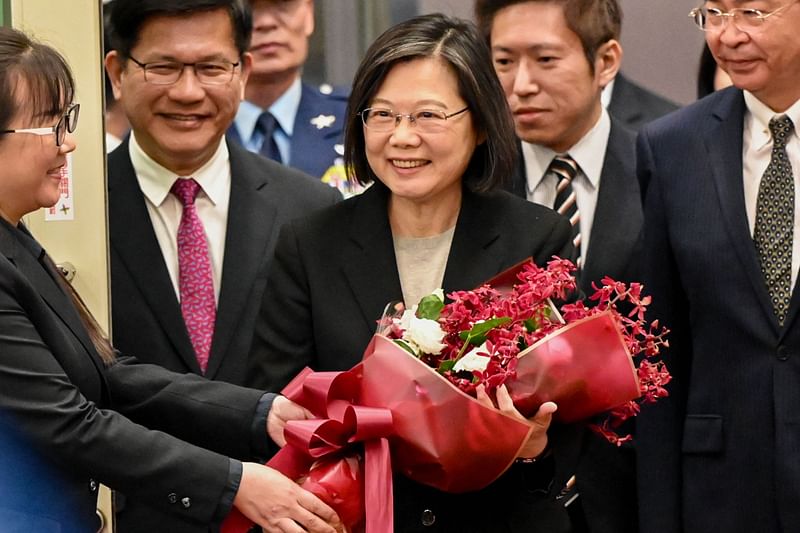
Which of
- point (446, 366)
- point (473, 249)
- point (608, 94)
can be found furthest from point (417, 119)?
point (608, 94)

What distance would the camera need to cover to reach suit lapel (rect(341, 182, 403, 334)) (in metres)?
2.78

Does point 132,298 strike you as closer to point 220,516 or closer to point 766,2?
point 220,516

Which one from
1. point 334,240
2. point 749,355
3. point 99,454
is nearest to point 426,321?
point 334,240

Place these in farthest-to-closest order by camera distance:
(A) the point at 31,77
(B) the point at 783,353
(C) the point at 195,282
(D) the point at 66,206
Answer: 1. (C) the point at 195,282
2. (D) the point at 66,206
3. (B) the point at 783,353
4. (A) the point at 31,77

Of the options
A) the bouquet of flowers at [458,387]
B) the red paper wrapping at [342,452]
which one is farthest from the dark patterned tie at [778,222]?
the red paper wrapping at [342,452]

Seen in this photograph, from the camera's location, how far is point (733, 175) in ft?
9.89

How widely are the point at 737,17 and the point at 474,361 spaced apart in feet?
3.53

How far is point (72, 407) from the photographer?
2.43m

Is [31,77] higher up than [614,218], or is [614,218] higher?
[31,77]

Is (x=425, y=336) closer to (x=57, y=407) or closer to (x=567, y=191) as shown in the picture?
(x=57, y=407)

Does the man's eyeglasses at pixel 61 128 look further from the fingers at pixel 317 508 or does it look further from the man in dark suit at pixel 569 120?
the man in dark suit at pixel 569 120

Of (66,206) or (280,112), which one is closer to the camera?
(66,206)

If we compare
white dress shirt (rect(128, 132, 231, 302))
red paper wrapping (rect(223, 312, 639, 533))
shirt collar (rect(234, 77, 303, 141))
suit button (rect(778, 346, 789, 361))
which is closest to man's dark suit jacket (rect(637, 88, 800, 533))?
suit button (rect(778, 346, 789, 361))

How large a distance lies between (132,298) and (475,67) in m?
0.99
